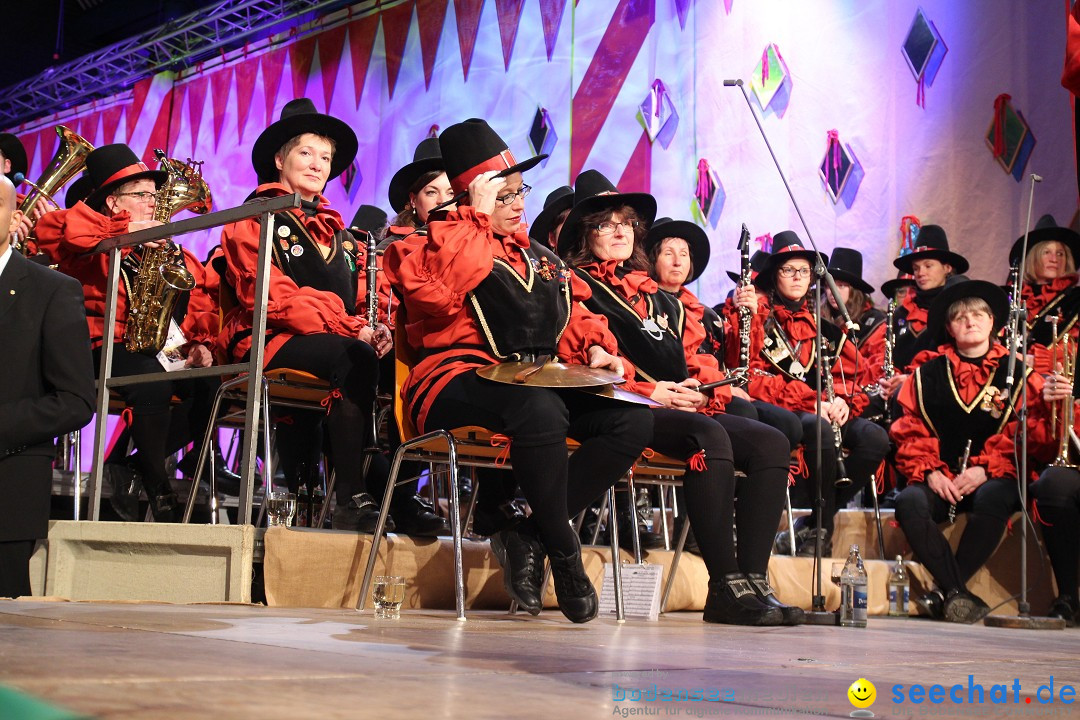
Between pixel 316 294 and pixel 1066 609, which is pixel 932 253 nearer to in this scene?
pixel 1066 609

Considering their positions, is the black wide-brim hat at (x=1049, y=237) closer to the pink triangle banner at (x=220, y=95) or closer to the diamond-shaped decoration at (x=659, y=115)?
the diamond-shaped decoration at (x=659, y=115)

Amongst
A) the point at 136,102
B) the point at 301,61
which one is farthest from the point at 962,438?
the point at 136,102

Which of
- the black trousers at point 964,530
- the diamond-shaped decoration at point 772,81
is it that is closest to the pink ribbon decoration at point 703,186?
the diamond-shaped decoration at point 772,81

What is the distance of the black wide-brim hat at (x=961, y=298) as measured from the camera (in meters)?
5.37

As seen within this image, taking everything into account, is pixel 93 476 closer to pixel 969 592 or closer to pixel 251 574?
pixel 251 574

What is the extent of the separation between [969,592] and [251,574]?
3358 millimetres

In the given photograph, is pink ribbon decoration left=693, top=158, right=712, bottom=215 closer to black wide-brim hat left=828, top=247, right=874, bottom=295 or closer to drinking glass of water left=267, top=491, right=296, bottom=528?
black wide-brim hat left=828, top=247, right=874, bottom=295

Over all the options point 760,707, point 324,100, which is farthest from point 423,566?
point 324,100

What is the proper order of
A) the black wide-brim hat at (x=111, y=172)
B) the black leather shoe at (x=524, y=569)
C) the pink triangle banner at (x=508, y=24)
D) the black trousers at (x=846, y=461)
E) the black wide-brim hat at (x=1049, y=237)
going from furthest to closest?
the pink triangle banner at (x=508, y=24), the black wide-brim hat at (x=1049, y=237), the black trousers at (x=846, y=461), the black wide-brim hat at (x=111, y=172), the black leather shoe at (x=524, y=569)

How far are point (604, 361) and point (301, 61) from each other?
6.88 m

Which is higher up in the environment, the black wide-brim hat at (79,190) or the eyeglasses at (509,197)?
the black wide-brim hat at (79,190)

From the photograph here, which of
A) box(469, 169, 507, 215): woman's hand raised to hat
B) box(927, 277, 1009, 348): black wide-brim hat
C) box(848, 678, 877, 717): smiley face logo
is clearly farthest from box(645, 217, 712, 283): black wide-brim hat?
box(848, 678, 877, 717): smiley face logo

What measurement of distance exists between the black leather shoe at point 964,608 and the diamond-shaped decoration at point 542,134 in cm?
430

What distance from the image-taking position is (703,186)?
735cm
